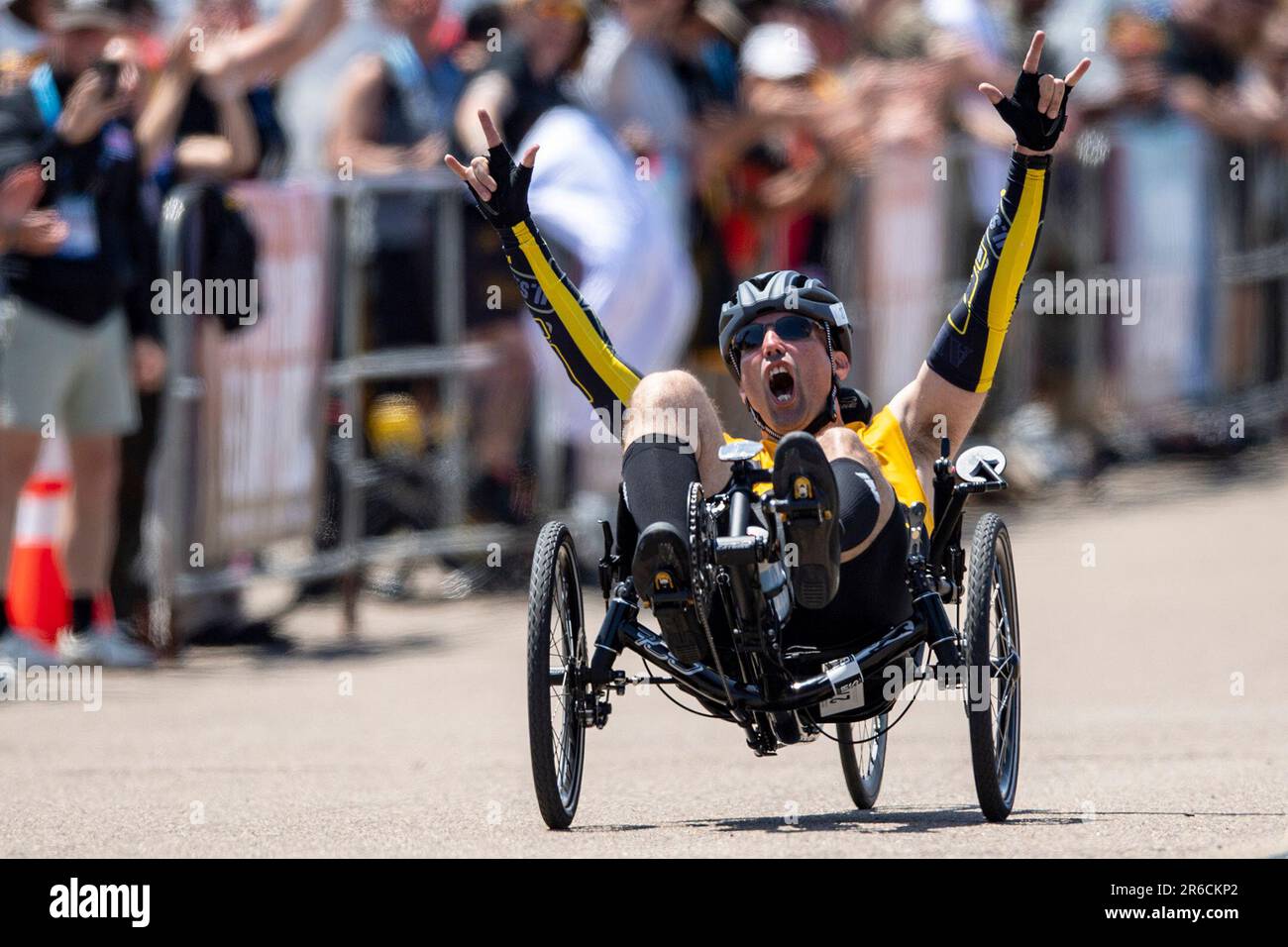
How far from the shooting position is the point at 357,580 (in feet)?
38.3

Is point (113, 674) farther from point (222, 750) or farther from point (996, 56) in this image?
point (996, 56)

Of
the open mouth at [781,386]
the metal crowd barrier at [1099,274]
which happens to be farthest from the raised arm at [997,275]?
the metal crowd barrier at [1099,274]

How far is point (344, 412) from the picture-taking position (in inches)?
457

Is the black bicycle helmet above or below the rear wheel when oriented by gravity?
above

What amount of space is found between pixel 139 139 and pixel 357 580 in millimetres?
2201

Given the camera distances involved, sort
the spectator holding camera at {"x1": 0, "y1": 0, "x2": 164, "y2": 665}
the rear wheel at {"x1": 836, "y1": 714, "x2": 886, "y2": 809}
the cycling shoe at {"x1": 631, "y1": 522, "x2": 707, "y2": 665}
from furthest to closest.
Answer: the spectator holding camera at {"x1": 0, "y1": 0, "x2": 164, "y2": 665} < the rear wheel at {"x1": 836, "y1": 714, "x2": 886, "y2": 809} < the cycling shoe at {"x1": 631, "y1": 522, "x2": 707, "y2": 665}

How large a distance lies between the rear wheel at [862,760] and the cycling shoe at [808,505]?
0.67 metres

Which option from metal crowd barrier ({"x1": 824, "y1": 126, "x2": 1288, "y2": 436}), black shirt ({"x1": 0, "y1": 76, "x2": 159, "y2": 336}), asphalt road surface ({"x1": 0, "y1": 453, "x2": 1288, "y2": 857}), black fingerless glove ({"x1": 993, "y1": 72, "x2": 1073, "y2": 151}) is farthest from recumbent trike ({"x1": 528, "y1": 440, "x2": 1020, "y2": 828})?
metal crowd barrier ({"x1": 824, "y1": 126, "x2": 1288, "y2": 436})

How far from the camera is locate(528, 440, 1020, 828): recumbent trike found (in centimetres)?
645

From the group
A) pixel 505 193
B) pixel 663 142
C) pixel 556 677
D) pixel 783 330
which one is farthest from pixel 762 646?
pixel 663 142

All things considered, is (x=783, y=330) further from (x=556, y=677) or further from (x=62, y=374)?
(x=62, y=374)

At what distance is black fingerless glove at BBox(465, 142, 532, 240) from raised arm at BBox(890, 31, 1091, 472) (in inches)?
45.3

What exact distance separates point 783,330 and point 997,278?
0.57m

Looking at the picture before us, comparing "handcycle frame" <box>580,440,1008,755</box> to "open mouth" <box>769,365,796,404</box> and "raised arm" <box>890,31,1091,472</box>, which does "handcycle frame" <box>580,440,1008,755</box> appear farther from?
"open mouth" <box>769,365,796,404</box>
